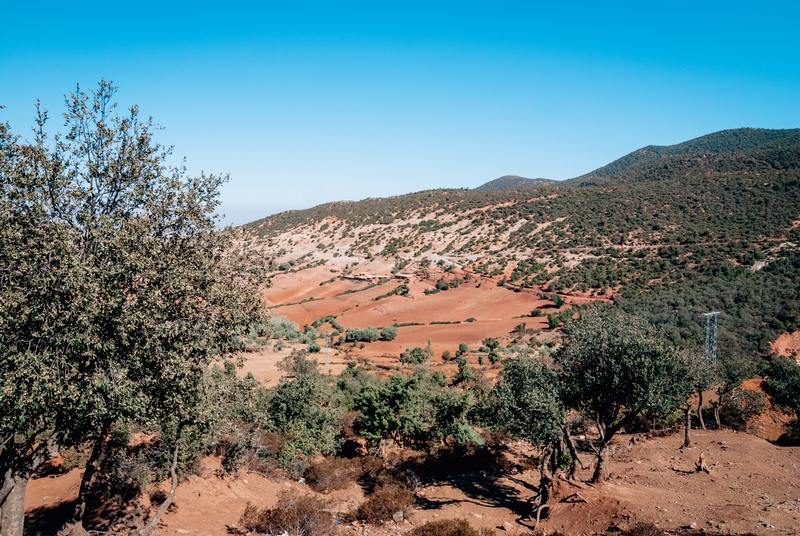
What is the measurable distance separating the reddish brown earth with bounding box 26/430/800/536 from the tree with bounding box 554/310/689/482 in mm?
1818

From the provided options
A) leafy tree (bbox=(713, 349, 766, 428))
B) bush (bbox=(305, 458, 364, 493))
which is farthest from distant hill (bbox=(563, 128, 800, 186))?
bush (bbox=(305, 458, 364, 493))

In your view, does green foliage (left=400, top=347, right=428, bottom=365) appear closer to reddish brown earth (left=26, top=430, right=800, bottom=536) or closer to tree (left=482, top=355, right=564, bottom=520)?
reddish brown earth (left=26, top=430, right=800, bottom=536)

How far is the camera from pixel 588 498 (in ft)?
45.5

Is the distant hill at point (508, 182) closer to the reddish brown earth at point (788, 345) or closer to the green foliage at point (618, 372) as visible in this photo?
the reddish brown earth at point (788, 345)

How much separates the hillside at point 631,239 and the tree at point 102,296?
25.3 meters

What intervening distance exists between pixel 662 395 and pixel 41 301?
15.1m

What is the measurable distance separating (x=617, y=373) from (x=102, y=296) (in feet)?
44.4

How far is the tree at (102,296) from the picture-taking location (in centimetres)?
695

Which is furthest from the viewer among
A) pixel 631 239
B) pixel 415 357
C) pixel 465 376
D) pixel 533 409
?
pixel 631 239

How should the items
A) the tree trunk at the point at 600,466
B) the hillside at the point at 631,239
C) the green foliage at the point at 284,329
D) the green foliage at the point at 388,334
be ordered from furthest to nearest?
the green foliage at the point at 388,334 < the green foliage at the point at 284,329 < the hillside at the point at 631,239 < the tree trunk at the point at 600,466

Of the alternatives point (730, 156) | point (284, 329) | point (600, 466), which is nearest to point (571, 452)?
point (600, 466)

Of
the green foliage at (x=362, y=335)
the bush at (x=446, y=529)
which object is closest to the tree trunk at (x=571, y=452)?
the bush at (x=446, y=529)

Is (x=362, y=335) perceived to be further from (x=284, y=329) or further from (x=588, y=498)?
(x=588, y=498)

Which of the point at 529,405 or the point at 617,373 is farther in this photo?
the point at 617,373
